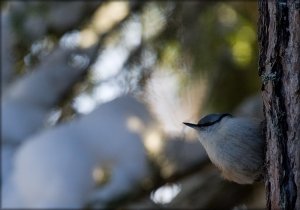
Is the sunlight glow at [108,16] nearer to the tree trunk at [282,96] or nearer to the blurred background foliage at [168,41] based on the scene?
the blurred background foliage at [168,41]

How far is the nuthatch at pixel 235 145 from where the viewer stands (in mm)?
1621

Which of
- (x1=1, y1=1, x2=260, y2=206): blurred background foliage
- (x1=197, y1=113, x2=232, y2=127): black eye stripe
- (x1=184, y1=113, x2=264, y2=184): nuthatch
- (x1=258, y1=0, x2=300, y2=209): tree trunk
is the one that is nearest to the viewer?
(x1=258, y1=0, x2=300, y2=209): tree trunk

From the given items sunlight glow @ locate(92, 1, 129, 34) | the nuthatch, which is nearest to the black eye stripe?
the nuthatch

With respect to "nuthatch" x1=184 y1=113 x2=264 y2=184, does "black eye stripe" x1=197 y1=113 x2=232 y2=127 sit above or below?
above

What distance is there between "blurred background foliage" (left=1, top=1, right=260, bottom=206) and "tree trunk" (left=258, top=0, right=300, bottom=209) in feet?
3.64

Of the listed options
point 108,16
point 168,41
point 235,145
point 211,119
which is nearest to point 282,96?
point 235,145

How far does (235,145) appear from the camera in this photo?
168 cm

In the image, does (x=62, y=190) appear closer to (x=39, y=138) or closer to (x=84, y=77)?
(x=39, y=138)

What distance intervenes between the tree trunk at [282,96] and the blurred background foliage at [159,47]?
1108 millimetres

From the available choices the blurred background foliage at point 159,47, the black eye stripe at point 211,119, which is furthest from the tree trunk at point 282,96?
the blurred background foliage at point 159,47

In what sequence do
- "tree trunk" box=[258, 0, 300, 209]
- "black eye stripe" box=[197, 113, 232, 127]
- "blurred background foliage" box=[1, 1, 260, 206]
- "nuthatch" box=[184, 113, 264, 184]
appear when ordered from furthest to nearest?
"blurred background foliage" box=[1, 1, 260, 206] → "black eye stripe" box=[197, 113, 232, 127] → "nuthatch" box=[184, 113, 264, 184] → "tree trunk" box=[258, 0, 300, 209]

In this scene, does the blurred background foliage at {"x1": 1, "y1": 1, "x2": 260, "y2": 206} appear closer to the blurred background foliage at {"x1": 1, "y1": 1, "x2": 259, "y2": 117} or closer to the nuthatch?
the blurred background foliage at {"x1": 1, "y1": 1, "x2": 259, "y2": 117}

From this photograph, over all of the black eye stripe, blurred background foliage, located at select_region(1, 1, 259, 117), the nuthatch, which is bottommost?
the nuthatch

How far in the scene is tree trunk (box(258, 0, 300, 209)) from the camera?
52.7 inches
